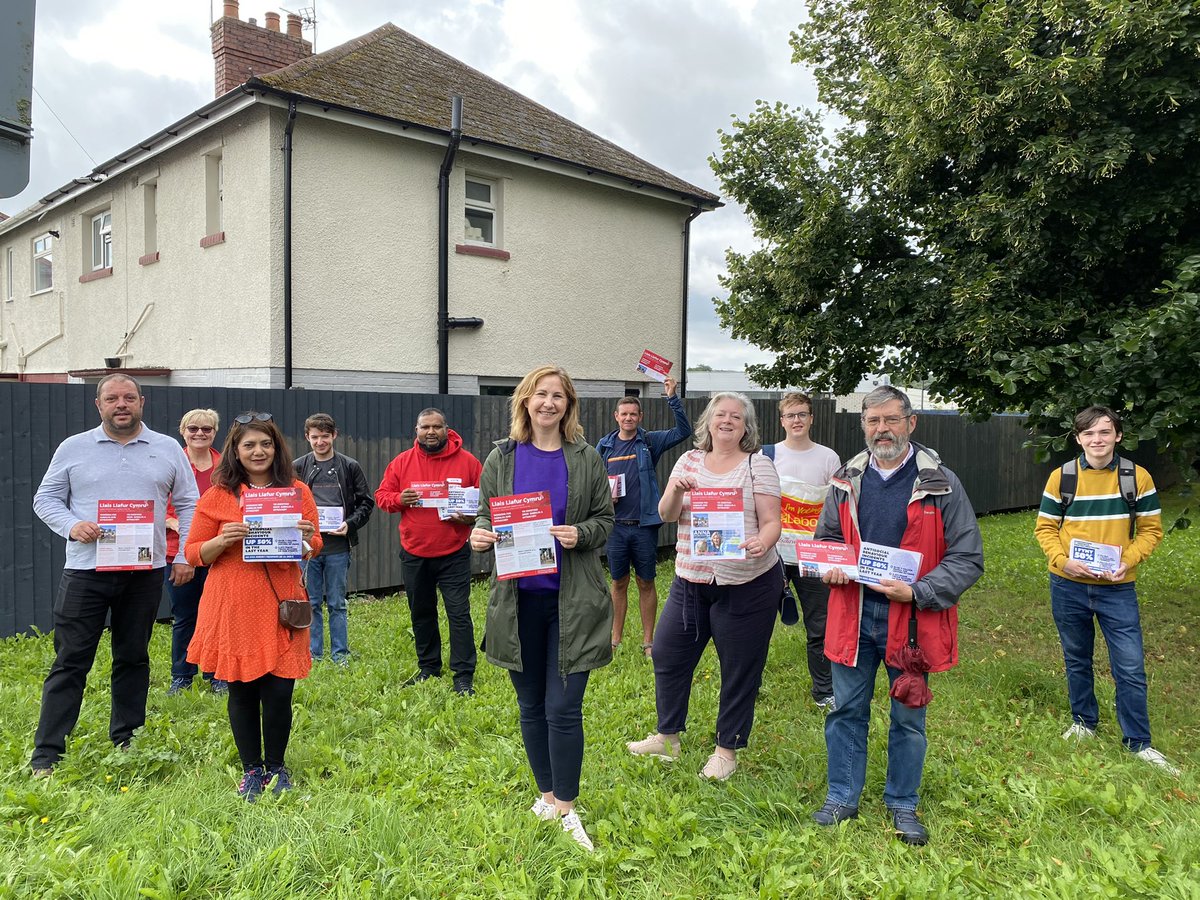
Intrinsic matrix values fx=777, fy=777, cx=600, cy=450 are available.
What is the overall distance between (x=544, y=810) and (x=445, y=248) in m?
9.83

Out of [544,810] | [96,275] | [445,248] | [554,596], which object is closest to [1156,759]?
[544,810]

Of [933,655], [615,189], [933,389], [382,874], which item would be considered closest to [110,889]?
[382,874]

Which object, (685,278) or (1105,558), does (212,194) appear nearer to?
(685,278)

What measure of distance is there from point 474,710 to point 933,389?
22.1ft

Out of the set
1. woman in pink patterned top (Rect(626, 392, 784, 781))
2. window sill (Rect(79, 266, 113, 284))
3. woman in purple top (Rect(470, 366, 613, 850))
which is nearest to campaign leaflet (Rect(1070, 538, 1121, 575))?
woman in pink patterned top (Rect(626, 392, 784, 781))

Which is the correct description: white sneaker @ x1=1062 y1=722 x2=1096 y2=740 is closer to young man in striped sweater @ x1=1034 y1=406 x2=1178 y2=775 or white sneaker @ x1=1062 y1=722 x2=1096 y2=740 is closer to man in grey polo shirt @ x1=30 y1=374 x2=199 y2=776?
young man in striped sweater @ x1=1034 y1=406 x2=1178 y2=775

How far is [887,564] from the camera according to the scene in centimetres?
336

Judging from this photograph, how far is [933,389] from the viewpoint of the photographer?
9094 millimetres

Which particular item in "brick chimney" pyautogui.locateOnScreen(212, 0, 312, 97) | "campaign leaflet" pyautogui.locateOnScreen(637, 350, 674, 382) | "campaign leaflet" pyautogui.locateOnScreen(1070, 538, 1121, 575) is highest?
"brick chimney" pyautogui.locateOnScreen(212, 0, 312, 97)

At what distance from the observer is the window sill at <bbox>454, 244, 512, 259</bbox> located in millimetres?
12188

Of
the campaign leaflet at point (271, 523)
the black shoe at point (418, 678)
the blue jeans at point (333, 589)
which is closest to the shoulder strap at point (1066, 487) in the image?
the black shoe at point (418, 678)

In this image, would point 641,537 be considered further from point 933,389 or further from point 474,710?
point 933,389

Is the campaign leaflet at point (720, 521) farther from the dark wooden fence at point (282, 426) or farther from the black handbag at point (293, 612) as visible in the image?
the dark wooden fence at point (282, 426)

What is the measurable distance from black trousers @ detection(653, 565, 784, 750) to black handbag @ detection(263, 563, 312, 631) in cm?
185
